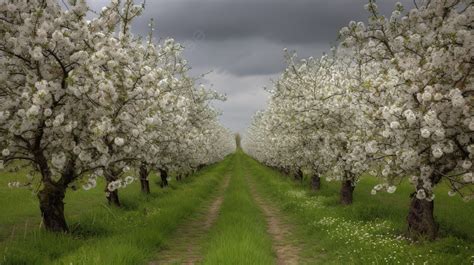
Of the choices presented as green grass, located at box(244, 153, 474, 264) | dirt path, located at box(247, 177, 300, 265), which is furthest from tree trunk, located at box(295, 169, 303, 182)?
green grass, located at box(244, 153, 474, 264)

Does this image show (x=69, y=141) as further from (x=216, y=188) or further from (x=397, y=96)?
(x=216, y=188)

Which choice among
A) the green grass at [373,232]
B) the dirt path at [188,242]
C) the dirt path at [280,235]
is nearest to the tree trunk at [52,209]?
the dirt path at [188,242]

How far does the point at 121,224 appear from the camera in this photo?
17.7 m

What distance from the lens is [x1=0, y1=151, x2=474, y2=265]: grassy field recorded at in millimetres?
12242

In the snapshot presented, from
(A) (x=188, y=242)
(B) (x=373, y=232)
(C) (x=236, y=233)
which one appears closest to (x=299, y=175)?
(B) (x=373, y=232)

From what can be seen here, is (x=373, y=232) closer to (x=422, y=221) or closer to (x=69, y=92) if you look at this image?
(x=422, y=221)

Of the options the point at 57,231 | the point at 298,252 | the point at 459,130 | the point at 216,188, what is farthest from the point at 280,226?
the point at 216,188

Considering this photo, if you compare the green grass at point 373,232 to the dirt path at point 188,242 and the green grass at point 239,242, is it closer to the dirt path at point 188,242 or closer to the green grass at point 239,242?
the green grass at point 239,242

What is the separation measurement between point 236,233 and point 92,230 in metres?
5.12

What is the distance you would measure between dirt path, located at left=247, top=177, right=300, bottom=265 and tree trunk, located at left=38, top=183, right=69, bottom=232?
708 cm

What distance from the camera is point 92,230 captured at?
16375 mm

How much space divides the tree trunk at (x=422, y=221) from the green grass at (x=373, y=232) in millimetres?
369

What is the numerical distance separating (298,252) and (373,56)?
6.71 metres

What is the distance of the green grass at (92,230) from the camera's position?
1219cm
